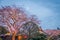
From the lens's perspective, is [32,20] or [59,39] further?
[59,39]

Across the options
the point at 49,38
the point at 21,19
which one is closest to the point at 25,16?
the point at 21,19

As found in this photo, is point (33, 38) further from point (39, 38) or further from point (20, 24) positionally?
point (20, 24)

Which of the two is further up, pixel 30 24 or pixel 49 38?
pixel 30 24

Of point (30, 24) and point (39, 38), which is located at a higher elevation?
point (30, 24)

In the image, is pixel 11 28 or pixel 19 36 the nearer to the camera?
pixel 11 28

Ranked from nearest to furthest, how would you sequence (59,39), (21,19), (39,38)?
(39,38) → (21,19) → (59,39)

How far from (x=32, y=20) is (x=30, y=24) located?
4.35 feet

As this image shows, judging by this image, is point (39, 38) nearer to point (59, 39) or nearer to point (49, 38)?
point (49, 38)

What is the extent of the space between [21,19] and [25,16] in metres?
1.28

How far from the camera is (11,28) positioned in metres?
31.9

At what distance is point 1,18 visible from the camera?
1280 inches

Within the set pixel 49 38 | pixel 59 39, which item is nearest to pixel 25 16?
pixel 49 38

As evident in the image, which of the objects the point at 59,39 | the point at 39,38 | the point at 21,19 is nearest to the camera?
the point at 39,38

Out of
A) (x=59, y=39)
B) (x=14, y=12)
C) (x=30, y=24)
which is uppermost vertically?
(x=14, y=12)
